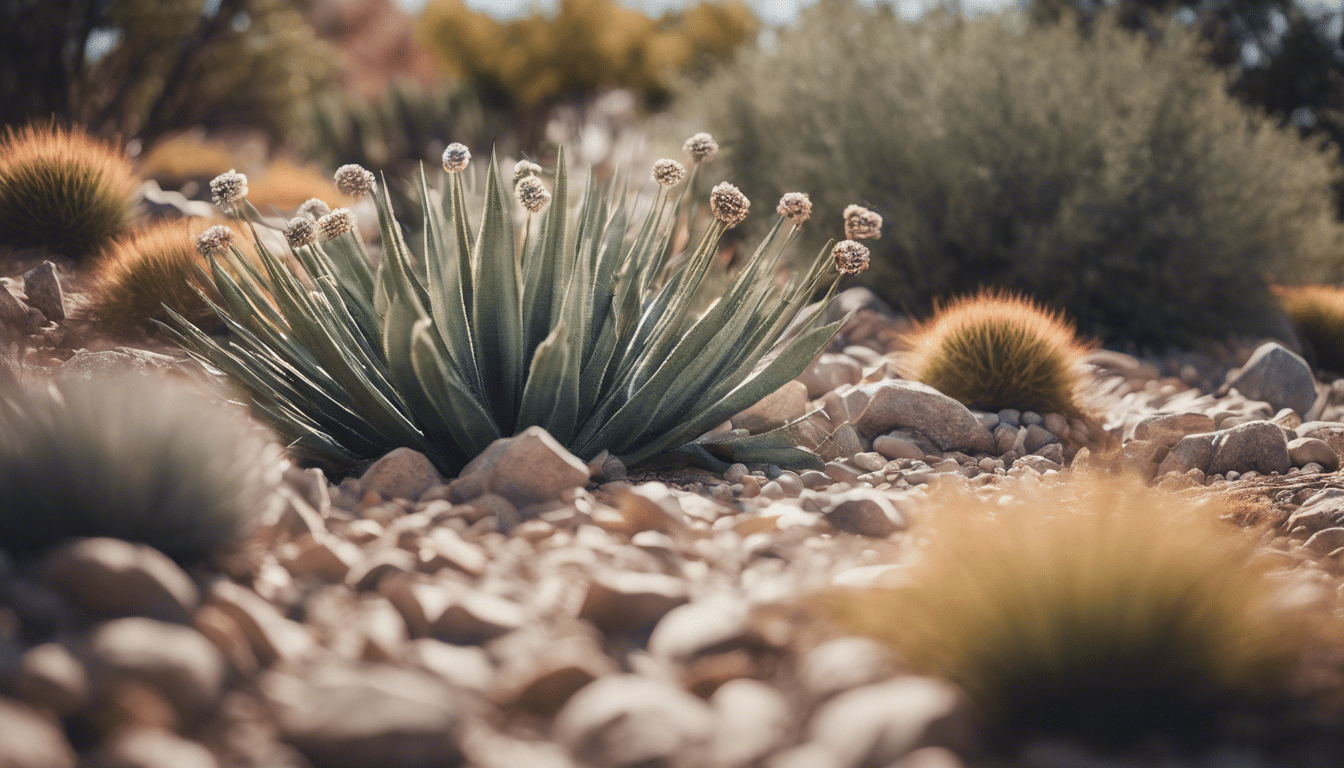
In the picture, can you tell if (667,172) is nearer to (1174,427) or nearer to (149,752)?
(149,752)

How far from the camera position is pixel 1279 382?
449cm

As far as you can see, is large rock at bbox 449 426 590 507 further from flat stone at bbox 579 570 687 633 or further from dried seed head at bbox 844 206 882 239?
dried seed head at bbox 844 206 882 239

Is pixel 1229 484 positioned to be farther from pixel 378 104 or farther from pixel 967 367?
pixel 378 104

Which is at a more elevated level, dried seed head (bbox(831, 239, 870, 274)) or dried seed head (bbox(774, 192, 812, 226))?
dried seed head (bbox(774, 192, 812, 226))

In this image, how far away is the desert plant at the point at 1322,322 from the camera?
6180 mm

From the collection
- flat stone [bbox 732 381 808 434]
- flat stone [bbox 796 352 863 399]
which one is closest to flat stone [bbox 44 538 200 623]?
flat stone [bbox 732 381 808 434]

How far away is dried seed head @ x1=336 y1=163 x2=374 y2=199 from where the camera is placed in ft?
8.83

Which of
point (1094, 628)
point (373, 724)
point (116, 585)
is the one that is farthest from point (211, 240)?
point (1094, 628)

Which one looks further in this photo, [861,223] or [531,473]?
[861,223]

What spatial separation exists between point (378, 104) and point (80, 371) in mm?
14219

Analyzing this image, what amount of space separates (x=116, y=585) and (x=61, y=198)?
4383 millimetres

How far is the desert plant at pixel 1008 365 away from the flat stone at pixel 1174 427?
555mm

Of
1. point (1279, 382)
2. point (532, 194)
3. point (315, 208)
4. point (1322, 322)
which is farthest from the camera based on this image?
point (1322, 322)

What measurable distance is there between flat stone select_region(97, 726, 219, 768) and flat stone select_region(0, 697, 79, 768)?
4cm
